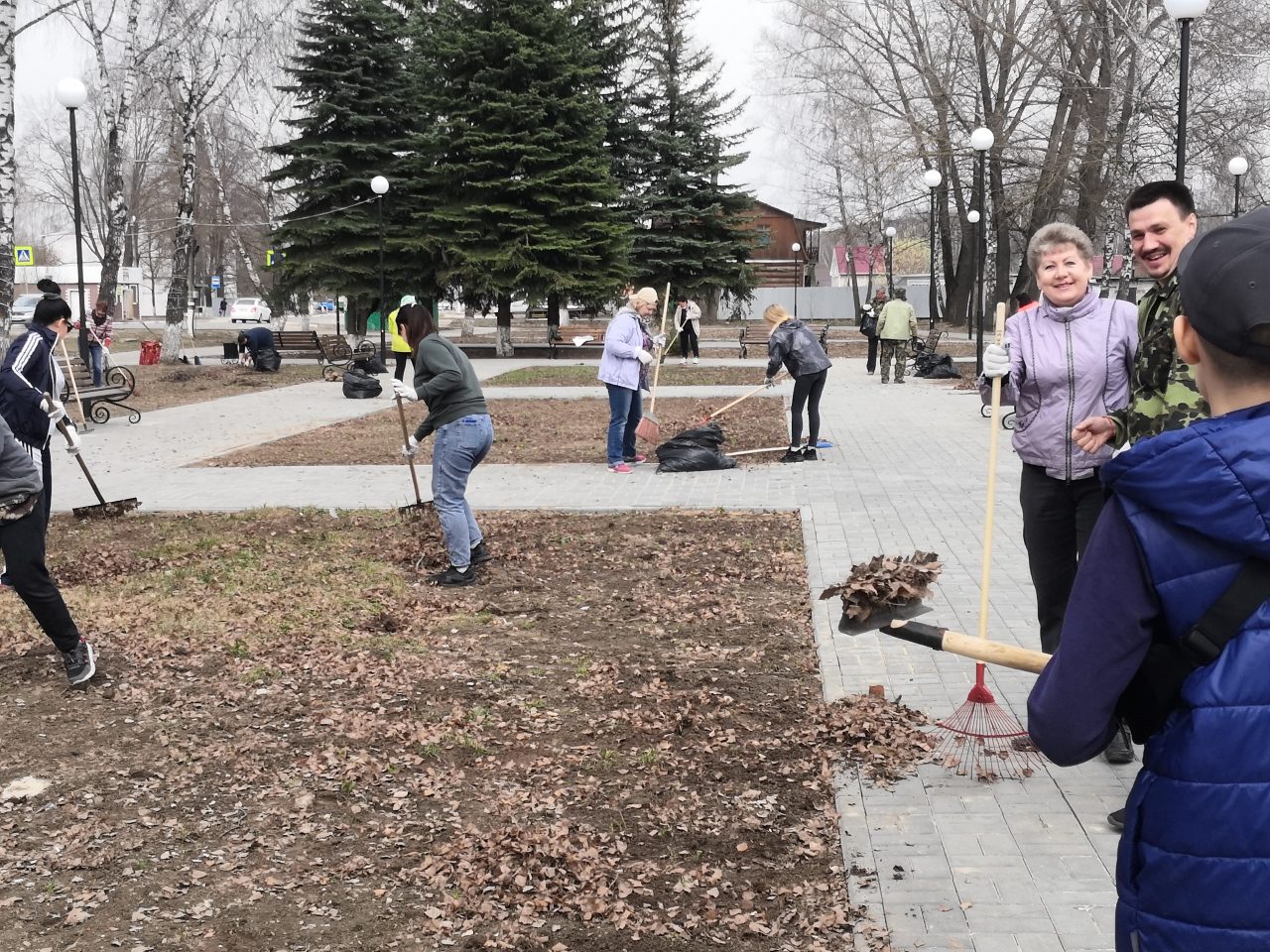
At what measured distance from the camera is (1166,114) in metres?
26.6

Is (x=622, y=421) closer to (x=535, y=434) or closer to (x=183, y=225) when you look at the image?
(x=535, y=434)

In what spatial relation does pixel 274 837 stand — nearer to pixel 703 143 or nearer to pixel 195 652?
Answer: pixel 195 652

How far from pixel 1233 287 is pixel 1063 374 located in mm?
2991

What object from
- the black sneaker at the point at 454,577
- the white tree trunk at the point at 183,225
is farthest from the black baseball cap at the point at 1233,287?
the white tree trunk at the point at 183,225

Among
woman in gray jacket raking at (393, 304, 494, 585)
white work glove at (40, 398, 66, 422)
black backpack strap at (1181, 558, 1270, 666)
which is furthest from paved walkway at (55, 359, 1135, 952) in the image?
woman in gray jacket raking at (393, 304, 494, 585)

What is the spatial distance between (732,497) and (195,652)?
17.6 feet

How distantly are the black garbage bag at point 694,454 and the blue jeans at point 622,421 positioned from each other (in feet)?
1.30

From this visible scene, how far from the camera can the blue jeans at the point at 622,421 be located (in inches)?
474

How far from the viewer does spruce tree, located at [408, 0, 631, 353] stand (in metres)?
32.1

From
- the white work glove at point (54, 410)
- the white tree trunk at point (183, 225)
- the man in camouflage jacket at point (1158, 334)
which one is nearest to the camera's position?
the man in camouflage jacket at point (1158, 334)

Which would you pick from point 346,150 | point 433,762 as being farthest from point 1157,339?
point 346,150

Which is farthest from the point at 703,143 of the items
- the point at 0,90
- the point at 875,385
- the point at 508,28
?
the point at 0,90

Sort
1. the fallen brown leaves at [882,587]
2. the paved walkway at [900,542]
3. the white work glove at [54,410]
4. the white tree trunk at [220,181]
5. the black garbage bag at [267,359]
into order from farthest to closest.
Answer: the white tree trunk at [220,181] → the black garbage bag at [267,359] → the white work glove at [54,410] → the paved walkway at [900,542] → the fallen brown leaves at [882,587]

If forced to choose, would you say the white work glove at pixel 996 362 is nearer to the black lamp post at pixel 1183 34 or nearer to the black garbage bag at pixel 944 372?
the black lamp post at pixel 1183 34
